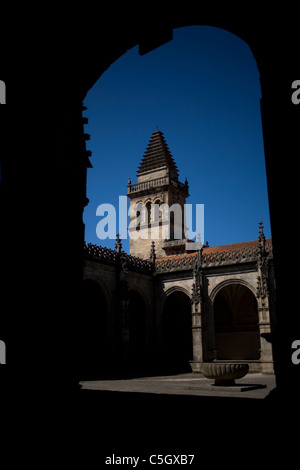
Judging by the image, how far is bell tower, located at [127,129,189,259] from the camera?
4197 cm

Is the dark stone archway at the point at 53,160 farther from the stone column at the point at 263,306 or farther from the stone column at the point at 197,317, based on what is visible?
the stone column at the point at 197,317

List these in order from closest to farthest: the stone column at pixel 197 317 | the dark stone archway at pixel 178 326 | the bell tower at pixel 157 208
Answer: the stone column at pixel 197 317, the dark stone archway at pixel 178 326, the bell tower at pixel 157 208

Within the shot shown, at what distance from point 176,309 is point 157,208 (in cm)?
1555

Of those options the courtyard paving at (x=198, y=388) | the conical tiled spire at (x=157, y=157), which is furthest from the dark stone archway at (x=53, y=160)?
the conical tiled spire at (x=157, y=157)

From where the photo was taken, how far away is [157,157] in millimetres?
47844

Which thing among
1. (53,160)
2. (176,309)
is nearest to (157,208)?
(176,309)

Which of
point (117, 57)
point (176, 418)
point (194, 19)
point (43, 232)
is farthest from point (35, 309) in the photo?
point (194, 19)

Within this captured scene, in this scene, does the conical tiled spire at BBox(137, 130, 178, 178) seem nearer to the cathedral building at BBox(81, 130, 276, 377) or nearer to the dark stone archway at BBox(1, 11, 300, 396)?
the cathedral building at BBox(81, 130, 276, 377)

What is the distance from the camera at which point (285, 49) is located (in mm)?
3639

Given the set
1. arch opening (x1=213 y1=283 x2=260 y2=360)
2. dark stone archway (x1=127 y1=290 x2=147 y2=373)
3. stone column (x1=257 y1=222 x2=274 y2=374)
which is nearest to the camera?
stone column (x1=257 y1=222 x2=274 y2=374)

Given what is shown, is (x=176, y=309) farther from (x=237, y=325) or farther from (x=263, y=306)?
(x=263, y=306)

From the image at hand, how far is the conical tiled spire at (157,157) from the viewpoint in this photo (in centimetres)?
4691

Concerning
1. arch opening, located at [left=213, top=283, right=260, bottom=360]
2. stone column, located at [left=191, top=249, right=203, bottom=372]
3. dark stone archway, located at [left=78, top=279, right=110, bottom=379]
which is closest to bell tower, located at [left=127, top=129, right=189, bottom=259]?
arch opening, located at [left=213, top=283, right=260, bottom=360]
